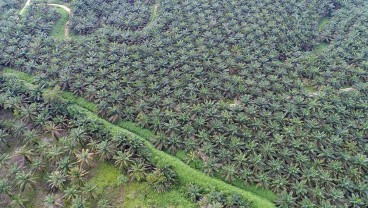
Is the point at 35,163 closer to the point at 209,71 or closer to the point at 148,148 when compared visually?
the point at 148,148

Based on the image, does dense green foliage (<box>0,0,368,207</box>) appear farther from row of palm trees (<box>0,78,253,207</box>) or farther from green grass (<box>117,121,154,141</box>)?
row of palm trees (<box>0,78,253,207</box>)

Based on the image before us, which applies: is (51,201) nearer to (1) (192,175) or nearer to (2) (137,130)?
(2) (137,130)

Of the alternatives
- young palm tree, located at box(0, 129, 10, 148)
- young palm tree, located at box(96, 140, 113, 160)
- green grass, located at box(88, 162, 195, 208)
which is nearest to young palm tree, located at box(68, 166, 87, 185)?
green grass, located at box(88, 162, 195, 208)

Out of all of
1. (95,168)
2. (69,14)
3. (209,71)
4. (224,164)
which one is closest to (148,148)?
(95,168)

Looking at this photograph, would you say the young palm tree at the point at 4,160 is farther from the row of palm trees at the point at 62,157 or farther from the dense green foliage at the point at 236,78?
the dense green foliage at the point at 236,78

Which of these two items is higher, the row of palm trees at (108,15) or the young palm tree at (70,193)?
the row of palm trees at (108,15)

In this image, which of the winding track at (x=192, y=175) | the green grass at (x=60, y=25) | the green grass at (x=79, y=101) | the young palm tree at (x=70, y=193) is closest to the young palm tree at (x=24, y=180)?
the young palm tree at (x=70, y=193)

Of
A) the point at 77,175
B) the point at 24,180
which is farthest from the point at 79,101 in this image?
the point at 24,180
